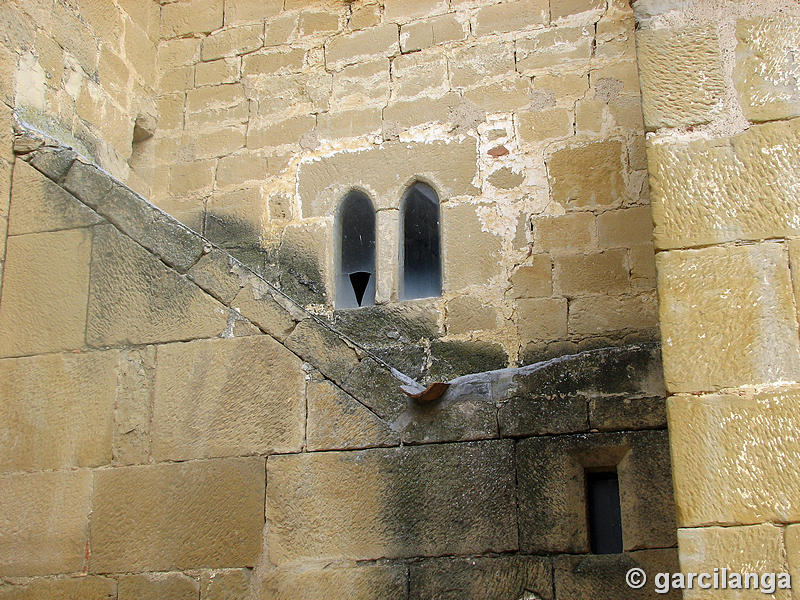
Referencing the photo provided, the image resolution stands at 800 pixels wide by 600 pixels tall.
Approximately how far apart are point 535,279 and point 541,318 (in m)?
0.25

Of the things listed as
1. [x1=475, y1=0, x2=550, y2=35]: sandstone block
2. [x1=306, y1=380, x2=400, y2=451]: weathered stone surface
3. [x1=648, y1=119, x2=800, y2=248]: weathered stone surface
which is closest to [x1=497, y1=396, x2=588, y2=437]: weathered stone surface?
[x1=306, y1=380, x2=400, y2=451]: weathered stone surface

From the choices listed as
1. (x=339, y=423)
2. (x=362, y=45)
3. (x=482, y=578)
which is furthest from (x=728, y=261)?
(x=362, y=45)

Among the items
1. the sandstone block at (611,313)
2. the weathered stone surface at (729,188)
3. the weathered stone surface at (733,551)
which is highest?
the sandstone block at (611,313)

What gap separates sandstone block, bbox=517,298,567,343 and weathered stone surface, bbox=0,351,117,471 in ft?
8.62

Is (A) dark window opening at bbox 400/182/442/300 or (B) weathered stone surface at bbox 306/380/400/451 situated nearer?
(B) weathered stone surface at bbox 306/380/400/451

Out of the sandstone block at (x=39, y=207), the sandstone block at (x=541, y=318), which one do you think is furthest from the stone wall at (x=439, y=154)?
the sandstone block at (x=39, y=207)

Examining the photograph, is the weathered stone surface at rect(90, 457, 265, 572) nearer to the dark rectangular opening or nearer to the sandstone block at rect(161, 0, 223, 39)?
the dark rectangular opening

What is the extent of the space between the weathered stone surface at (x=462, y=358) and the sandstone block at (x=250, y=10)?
113 inches

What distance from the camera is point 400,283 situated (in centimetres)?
623

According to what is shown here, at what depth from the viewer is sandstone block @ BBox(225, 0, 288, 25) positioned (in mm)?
7059

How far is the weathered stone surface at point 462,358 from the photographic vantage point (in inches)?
230

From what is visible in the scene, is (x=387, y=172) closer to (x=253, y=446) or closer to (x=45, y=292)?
(x=45, y=292)

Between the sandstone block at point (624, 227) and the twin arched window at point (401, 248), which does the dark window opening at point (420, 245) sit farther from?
the sandstone block at point (624, 227)

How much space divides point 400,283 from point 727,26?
3.39 metres
